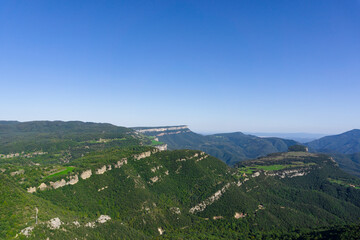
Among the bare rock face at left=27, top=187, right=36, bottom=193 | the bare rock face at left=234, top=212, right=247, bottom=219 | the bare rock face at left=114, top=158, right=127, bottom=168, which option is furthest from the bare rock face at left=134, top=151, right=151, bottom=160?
the bare rock face at left=234, top=212, right=247, bottom=219

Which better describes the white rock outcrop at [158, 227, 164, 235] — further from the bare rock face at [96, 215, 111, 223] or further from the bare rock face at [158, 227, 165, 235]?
the bare rock face at [96, 215, 111, 223]

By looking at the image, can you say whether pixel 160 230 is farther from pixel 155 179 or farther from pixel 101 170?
pixel 101 170

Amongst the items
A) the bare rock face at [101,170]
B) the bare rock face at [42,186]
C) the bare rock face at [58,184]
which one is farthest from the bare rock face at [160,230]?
the bare rock face at [42,186]

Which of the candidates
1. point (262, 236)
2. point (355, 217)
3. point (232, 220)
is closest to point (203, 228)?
point (232, 220)

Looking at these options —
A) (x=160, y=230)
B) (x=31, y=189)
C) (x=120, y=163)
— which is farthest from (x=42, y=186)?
(x=160, y=230)

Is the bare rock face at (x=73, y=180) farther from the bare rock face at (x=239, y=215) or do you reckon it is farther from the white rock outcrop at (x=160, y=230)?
the bare rock face at (x=239, y=215)

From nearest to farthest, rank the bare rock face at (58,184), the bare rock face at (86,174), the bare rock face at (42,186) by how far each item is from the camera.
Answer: the bare rock face at (42,186) → the bare rock face at (58,184) → the bare rock face at (86,174)

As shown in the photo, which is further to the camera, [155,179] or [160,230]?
[155,179]

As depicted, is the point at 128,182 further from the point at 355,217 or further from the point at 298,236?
the point at 355,217
